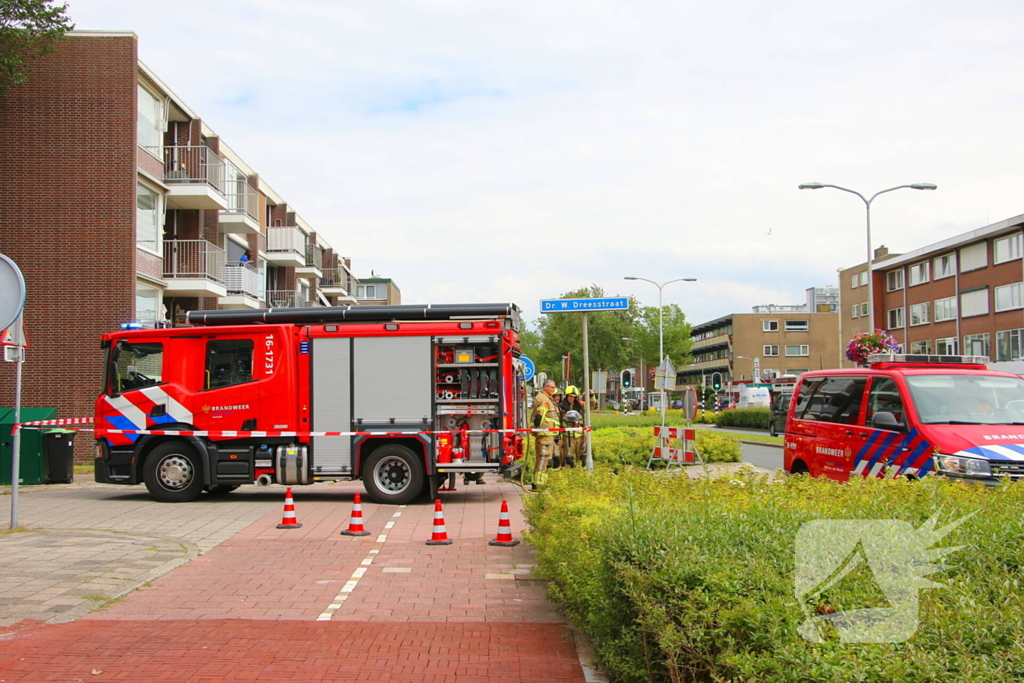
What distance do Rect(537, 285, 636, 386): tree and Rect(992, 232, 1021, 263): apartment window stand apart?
23023 millimetres

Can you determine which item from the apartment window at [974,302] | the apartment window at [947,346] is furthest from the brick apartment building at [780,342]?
the apartment window at [974,302]

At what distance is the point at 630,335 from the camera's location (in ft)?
208

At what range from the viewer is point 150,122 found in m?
26.2

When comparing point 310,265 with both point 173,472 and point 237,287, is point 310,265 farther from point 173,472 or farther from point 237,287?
point 173,472

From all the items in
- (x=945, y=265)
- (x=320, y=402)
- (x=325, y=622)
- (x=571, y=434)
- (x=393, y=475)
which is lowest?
(x=325, y=622)

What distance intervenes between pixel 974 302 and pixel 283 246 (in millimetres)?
36456

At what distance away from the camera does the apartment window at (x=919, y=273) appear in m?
53.9

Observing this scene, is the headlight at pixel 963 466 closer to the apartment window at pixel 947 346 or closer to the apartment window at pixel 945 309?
A: the apartment window at pixel 947 346

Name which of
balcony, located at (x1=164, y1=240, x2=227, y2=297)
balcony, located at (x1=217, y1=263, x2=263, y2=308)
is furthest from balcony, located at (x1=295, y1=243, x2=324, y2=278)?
balcony, located at (x1=164, y1=240, x2=227, y2=297)

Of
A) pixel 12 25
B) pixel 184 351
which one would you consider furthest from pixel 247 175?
pixel 184 351

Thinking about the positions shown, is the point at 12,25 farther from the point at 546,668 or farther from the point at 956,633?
the point at 956,633

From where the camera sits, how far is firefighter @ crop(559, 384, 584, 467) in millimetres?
18438

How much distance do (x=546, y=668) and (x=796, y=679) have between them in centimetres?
271

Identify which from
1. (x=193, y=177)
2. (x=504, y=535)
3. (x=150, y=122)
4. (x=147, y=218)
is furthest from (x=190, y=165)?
(x=504, y=535)
